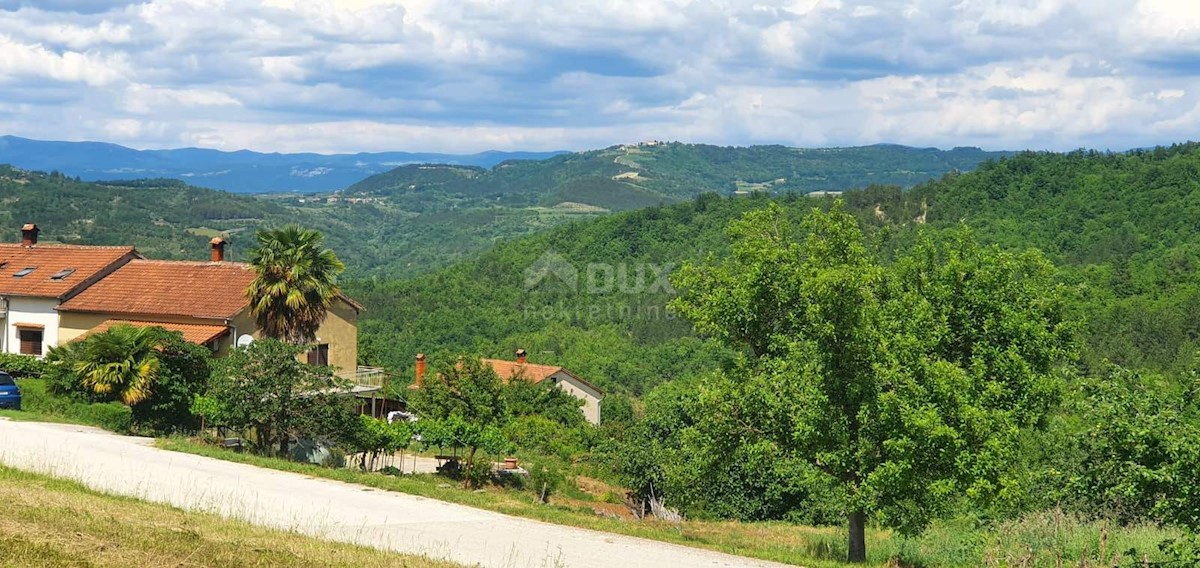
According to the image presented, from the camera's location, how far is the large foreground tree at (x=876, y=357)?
56.3ft

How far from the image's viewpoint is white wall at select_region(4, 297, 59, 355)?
124 ft

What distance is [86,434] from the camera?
26.2 metres

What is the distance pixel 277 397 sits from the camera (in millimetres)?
25922

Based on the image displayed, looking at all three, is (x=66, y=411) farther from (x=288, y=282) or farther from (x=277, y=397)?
(x=288, y=282)

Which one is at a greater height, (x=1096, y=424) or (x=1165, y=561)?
(x=1096, y=424)

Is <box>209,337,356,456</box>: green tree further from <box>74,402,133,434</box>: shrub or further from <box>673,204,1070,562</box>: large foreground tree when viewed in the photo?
<box>673,204,1070,562</box>: large foreground tree

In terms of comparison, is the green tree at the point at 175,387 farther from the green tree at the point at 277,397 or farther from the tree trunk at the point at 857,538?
the tree trunk at the point at 857,538

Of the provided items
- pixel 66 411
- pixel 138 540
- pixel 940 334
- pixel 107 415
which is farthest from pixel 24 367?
pixel 940 334

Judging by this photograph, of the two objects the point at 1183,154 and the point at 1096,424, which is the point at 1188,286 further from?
the point at 1096,424

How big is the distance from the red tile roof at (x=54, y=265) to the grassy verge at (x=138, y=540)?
25.0 meters

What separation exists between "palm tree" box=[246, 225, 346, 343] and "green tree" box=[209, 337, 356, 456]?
6.22 meters

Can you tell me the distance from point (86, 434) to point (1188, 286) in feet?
258

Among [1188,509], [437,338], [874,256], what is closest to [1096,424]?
[1188,509]

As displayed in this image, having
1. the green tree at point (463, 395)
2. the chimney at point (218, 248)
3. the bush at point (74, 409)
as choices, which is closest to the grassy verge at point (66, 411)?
the bush at point (74, 409)
